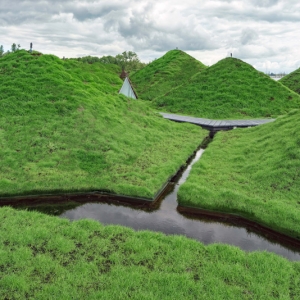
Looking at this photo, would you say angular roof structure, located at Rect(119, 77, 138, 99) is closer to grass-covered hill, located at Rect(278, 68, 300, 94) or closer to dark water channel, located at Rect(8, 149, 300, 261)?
dark water channel, located at Rect(8, 149, 300, 261)

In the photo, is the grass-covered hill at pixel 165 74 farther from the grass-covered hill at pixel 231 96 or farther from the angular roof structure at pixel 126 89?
the angular roof structure at pixel 126 89

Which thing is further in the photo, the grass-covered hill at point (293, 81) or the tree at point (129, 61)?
the tree at point (129, 61)

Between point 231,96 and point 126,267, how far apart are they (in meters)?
33.7

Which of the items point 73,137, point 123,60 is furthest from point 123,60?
point 73,137

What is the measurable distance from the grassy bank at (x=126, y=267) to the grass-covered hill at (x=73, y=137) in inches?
156

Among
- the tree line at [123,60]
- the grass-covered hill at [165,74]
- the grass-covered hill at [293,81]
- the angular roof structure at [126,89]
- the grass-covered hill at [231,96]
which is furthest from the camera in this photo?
the tree line at [123,60]

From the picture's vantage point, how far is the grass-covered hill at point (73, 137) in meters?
13.9

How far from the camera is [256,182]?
13.9 metres

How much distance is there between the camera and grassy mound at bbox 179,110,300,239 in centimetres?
1136

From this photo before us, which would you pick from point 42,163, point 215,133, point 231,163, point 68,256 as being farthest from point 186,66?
point 68,256

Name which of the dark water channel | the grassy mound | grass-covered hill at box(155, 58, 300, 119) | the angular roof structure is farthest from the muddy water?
grass-covered hill at box(155, 58, 300, 119)

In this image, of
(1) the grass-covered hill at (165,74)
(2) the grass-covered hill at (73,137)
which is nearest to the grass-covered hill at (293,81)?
(1) the grass-covered hill at (165,74)

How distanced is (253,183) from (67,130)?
12.3 m

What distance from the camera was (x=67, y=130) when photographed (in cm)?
1819
